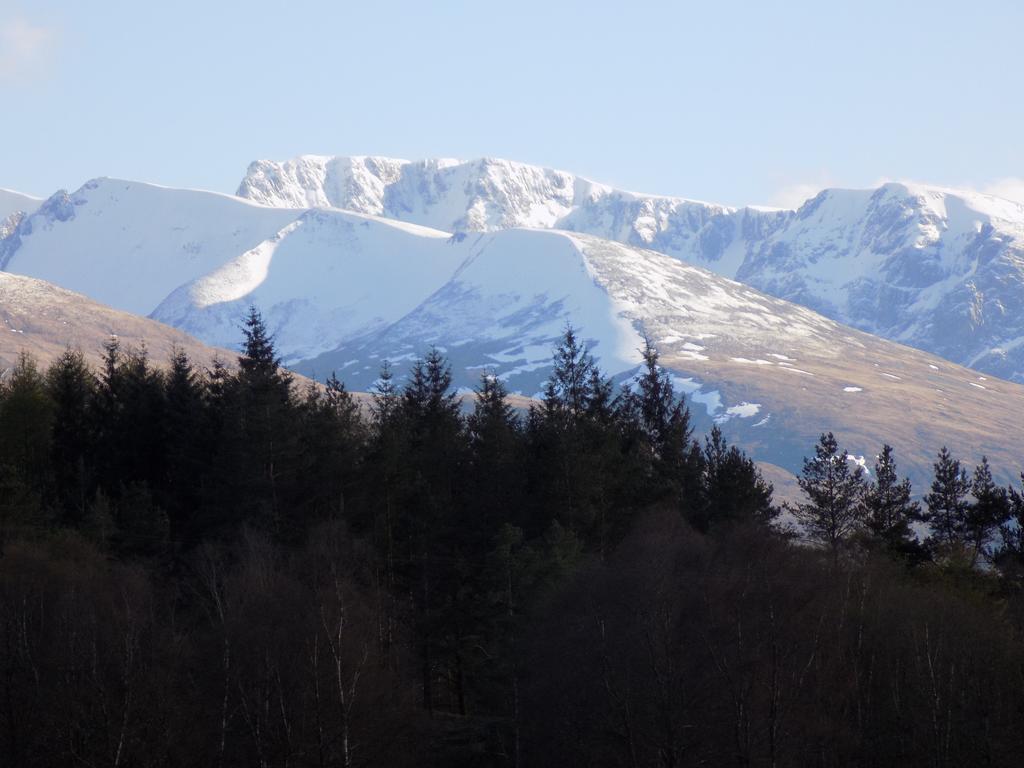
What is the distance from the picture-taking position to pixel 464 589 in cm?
6038

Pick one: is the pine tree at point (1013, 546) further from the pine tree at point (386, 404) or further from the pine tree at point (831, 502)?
the pine tree at point (386, 404)

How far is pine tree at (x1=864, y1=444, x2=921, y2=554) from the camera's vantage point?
68.2 metres

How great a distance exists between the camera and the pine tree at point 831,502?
70938mm

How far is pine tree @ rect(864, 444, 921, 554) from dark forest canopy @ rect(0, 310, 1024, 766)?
235mm

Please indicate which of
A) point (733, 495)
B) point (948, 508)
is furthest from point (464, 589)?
point (948, 508)

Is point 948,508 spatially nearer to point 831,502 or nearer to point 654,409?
point 831,502

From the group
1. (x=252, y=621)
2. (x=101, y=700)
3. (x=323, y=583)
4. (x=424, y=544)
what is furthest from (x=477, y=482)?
(x=101, y=700)

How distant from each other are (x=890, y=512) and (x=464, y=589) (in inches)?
940

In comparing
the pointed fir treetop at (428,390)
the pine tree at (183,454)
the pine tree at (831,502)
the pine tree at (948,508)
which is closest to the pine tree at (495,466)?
the pointed fir treetop at (428,390)

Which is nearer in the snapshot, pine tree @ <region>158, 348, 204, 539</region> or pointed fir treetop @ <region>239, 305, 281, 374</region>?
pine tree @ <region>158, 348, 204, 539</region>

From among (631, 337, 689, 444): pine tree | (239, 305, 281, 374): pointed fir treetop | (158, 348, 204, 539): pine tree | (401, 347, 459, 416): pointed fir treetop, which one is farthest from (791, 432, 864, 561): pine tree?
(158, 348, 204, 539): pine tree

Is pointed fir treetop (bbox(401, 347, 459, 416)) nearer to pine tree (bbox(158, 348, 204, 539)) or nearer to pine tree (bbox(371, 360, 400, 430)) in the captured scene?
pine tree (bbox(371, 360, 400, 430))

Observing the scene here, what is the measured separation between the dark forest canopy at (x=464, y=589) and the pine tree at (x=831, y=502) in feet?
0.63

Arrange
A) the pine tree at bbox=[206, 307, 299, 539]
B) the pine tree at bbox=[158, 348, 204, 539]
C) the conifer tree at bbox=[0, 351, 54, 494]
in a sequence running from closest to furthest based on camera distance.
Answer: the pine tree at bbox=[206, 307, 299, 539] → the pine tree at bbox=[158, 348, 204, 539] → the conifer tree at bbox=[0, 351, 54, 494]
